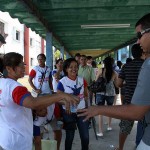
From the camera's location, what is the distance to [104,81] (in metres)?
6.49

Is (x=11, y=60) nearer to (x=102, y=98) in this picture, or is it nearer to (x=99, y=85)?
(x=99, y=85)

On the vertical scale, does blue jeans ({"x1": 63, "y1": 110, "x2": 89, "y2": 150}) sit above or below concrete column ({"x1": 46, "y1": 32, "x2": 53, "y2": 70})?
below

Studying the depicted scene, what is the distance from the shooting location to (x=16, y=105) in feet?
8.67

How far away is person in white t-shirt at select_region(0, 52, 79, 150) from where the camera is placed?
246 centimetres

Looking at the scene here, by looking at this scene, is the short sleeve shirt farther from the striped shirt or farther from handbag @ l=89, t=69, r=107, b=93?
handbag @ l=89, t=69, r=107, b=93

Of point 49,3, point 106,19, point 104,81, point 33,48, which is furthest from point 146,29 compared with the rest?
point 33,48

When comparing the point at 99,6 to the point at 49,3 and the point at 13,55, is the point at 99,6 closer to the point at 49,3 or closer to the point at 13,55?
the point at 49,3

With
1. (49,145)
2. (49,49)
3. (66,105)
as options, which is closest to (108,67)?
(49,145)

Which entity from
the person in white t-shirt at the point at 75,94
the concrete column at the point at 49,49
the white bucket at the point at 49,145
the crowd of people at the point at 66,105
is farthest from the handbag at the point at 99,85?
the concrete column at the point at 49,49

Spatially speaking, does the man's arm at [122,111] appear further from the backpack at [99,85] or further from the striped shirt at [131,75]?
the backpack at [99,85]

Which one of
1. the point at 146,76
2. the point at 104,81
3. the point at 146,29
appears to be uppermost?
the point at 146,29

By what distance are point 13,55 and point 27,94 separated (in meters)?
0.47

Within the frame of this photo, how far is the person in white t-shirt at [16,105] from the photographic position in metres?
2.46

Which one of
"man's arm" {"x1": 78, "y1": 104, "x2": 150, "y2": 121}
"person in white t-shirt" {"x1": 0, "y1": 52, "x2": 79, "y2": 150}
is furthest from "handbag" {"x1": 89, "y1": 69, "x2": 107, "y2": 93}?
"man's arm" {"x1": 78, "y1": 104, "x2": 150, "y2": 121}
